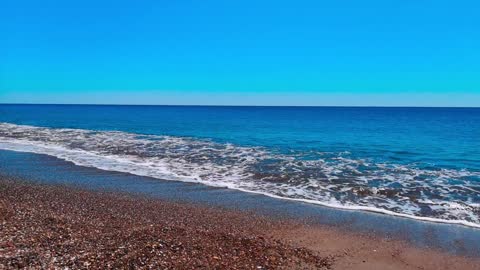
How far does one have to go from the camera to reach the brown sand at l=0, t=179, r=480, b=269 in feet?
19.9

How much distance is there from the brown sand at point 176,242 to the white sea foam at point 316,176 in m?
3.09

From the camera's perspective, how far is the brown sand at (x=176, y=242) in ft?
19.9

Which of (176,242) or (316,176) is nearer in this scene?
(176,242)

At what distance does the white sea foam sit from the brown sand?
10.1ft

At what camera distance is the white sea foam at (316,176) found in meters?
11.2

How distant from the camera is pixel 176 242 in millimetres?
6988

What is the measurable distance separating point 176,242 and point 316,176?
960cm

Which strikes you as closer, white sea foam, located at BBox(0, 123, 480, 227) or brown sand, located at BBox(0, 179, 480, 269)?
brown sand, located at BBox(0, 179, 480, 269)

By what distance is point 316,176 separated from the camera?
1545cm

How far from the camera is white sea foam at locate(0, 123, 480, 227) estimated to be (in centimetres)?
1124

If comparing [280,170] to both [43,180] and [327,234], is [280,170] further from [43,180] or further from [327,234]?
[43,180]

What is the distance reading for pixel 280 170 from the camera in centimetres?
1681

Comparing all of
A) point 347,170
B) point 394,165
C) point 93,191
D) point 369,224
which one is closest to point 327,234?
point 369,224

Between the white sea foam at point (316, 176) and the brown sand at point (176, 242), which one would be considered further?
the white sea foam at point (316, 176)
